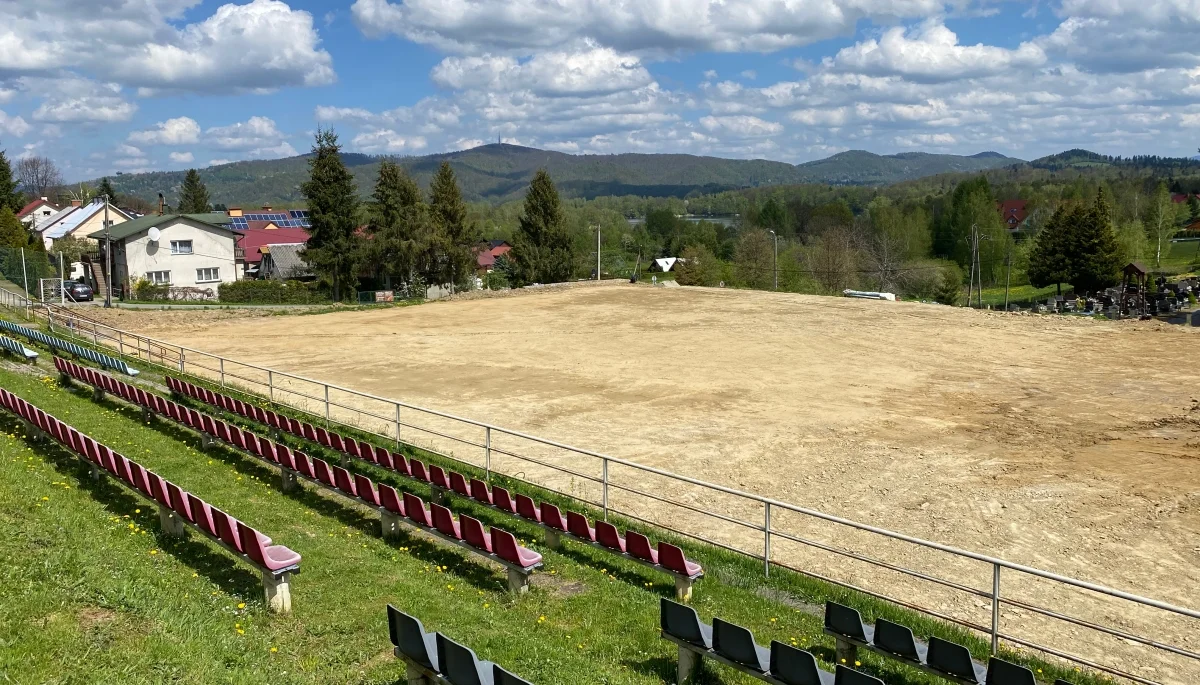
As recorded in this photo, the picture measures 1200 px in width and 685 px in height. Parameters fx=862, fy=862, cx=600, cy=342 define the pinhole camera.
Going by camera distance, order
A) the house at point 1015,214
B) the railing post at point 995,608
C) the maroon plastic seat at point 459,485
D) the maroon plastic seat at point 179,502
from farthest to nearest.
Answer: the house at point 1015,214 < the maroon plastic seat at point 459,485 < the maroon plastic seat at point 179,502 < the railing post at point 995,608

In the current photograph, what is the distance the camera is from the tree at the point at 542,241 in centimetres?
7312

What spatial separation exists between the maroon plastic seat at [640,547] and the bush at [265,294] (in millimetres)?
50716

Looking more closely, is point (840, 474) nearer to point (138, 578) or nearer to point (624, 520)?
A: point (624, 520)

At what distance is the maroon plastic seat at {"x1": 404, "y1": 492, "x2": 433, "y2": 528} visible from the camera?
11.0m

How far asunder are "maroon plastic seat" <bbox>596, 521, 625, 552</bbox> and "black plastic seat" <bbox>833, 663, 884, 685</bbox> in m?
4.39

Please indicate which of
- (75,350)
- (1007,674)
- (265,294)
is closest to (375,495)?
(1007,674)

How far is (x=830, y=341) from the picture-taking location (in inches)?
1433

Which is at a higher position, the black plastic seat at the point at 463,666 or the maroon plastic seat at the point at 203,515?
the black plastic seat at the point at 463,666

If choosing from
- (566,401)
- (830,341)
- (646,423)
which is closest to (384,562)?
(646,423)

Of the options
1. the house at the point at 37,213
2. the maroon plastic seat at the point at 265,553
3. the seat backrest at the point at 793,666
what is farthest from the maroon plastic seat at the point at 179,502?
the house at the point at 37,213

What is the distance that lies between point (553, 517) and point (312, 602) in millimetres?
3355

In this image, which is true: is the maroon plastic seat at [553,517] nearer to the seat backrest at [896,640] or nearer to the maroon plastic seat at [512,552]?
the maroon plastic seat at [512,552]

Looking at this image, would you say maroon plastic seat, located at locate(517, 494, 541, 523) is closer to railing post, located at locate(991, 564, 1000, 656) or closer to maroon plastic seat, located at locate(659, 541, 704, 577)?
maroon plastic seat, located at locate(659, 541, 704, 577)

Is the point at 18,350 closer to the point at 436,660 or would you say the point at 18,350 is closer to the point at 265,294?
the point at 436,660
